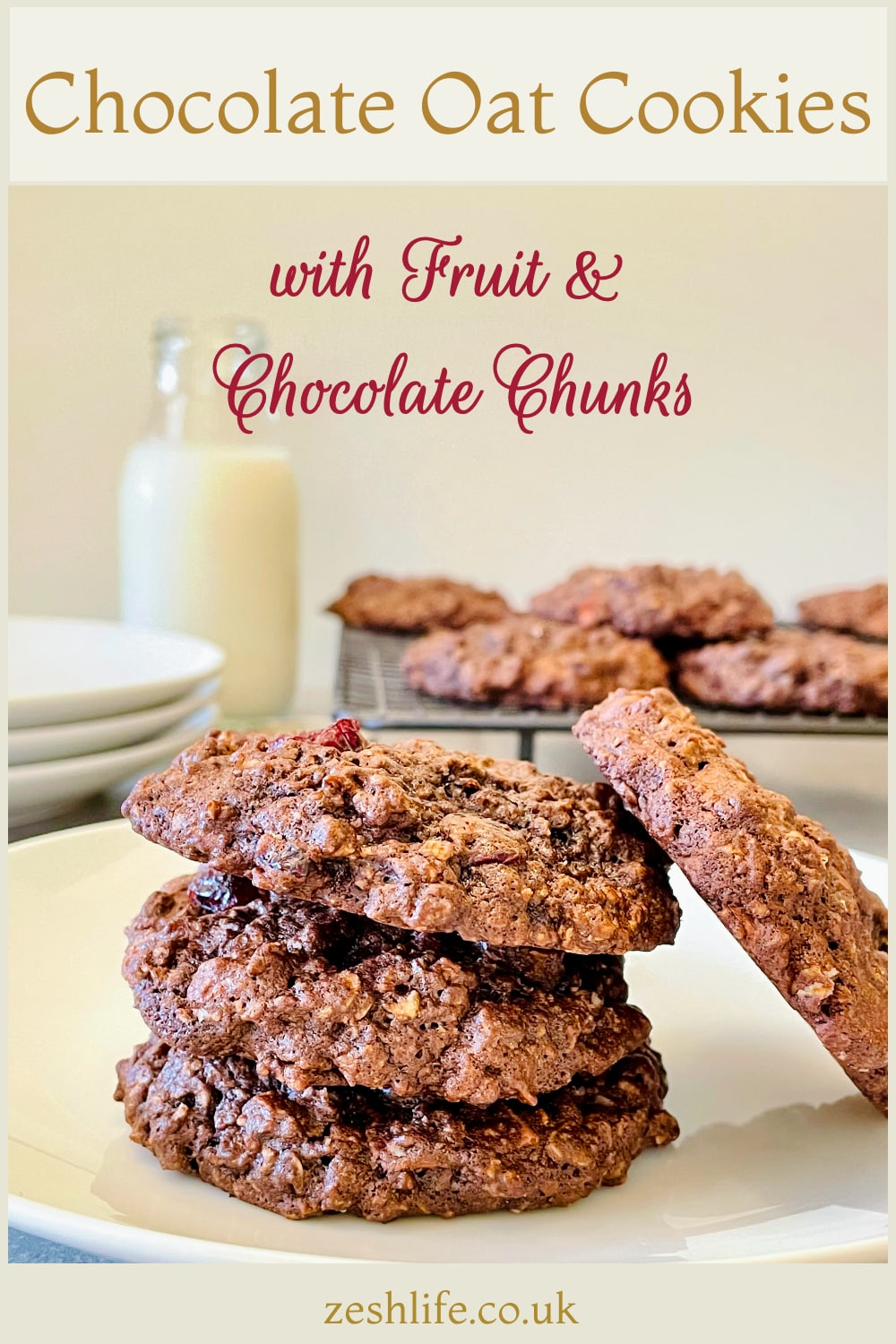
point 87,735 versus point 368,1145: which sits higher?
point 87,735

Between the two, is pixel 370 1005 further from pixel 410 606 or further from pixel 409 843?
pixel 410 606

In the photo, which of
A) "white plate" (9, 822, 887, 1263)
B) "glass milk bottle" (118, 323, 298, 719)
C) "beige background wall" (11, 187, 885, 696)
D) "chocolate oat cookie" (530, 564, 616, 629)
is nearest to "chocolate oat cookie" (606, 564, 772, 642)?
"chocolate oat cookie" (530, 564, 616, 629)

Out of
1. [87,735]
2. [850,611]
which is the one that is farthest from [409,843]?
[850,611]

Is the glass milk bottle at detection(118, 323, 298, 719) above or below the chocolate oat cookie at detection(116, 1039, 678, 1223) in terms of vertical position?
above

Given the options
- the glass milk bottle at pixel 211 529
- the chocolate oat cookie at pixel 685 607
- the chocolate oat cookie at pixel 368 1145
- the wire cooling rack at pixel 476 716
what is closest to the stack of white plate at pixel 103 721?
the wire cooling rack at pixel 476 716

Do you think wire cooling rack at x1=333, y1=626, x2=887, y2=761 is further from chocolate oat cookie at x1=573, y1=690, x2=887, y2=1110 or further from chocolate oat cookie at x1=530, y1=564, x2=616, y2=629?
chocolate oat cookie at x1=573, y1=690, x2=887, y2=1110

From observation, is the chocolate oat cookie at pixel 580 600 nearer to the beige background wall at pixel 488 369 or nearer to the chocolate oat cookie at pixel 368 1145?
the beige background wall at pixel 488 369
